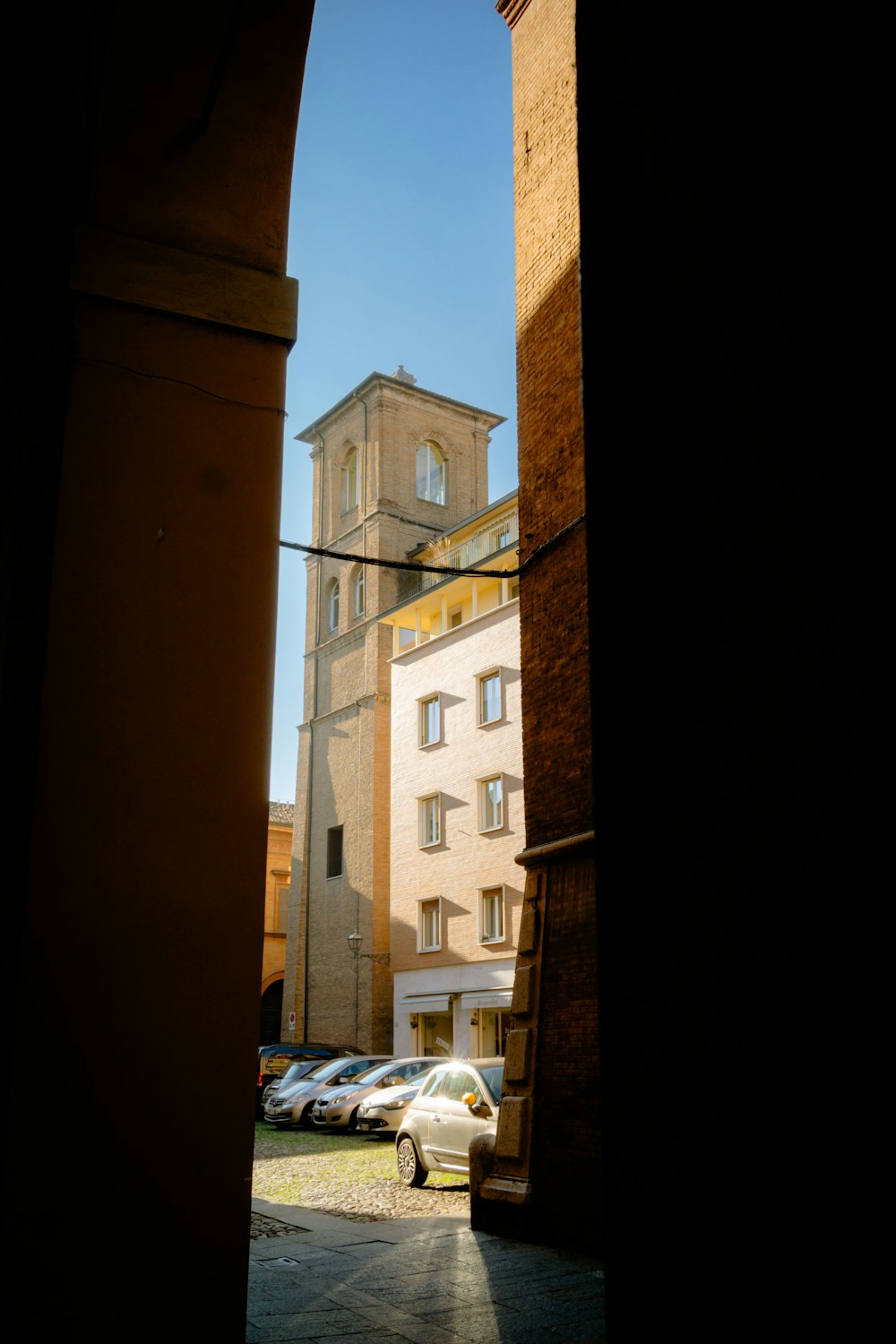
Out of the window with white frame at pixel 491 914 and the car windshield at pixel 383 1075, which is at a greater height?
the window with white frame at pixel 491 914

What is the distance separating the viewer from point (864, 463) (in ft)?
3.54

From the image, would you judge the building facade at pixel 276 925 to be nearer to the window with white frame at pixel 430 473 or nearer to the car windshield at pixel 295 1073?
the window with white frame at pixel 430 473

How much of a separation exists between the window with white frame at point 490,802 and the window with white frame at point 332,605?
11224mm

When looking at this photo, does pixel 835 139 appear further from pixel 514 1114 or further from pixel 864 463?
pixel 514 1114

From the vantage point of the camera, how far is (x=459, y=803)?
91.1 ft

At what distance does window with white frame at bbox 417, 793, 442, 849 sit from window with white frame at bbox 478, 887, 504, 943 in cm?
232

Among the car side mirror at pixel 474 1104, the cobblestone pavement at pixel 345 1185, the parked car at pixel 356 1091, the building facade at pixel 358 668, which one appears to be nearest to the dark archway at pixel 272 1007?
the building facade at pixel 358 668

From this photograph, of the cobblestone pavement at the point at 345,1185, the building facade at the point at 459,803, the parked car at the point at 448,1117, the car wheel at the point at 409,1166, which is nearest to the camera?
the cobblestone pavement at the point at 345,1185

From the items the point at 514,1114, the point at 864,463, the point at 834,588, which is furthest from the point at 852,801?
the point at 514,1114

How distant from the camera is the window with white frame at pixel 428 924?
2802cm

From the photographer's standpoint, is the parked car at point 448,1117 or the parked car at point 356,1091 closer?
the parked car at point 448,1117

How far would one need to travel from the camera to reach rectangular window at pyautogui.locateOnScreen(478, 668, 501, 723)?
2686 centimetres

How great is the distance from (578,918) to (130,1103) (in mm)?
5163

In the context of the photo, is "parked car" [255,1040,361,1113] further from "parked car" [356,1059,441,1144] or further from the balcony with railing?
the balcony with railing
